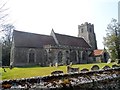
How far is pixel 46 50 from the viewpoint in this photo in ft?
147

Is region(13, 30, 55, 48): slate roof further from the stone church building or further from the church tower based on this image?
the church tower

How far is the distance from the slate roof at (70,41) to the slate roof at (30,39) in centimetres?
229

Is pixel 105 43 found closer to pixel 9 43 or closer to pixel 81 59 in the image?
pixel 81 59

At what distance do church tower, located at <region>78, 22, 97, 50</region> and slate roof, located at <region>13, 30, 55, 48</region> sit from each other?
56.5ft

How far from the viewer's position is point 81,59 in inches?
2114

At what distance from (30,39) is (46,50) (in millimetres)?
4825

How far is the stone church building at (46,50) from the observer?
41.1 meters

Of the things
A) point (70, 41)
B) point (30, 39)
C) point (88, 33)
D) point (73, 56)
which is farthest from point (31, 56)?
point (88, 33)

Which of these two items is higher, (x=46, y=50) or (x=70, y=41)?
(x=70, y=41)

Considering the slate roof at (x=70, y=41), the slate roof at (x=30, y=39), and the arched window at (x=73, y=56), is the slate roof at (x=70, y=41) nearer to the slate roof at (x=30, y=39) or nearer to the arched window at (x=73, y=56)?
the slate roof at (x=30, y=39)

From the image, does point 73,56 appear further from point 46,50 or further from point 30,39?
point 30,39

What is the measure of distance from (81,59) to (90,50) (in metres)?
6.06

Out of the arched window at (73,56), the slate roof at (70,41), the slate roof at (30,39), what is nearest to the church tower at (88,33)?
the slate roof at (70,41)

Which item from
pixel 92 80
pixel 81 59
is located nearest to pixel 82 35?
pixel 81 59
